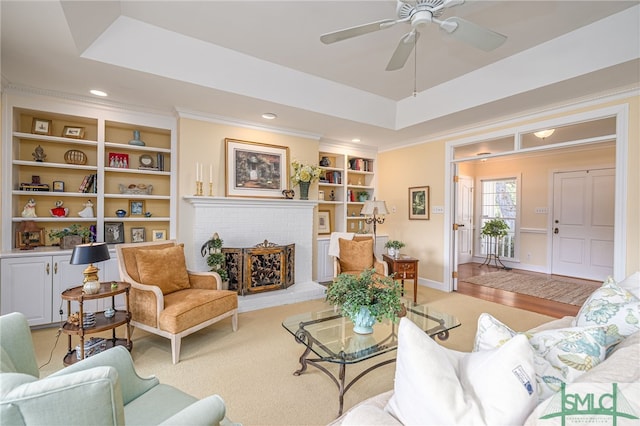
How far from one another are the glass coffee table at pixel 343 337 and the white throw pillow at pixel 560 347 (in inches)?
35.3

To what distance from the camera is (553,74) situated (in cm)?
292

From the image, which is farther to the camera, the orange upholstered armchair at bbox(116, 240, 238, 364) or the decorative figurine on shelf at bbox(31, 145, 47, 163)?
the decorative figurine on shelf at bbox(31, 145, 47, 163)

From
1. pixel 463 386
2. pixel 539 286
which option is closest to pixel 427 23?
pixel 463 386

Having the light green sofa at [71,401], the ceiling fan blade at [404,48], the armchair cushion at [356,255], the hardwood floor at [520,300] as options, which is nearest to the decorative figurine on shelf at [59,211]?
the light green sofa at [71,401]

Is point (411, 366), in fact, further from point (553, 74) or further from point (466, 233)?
point (466, 233)

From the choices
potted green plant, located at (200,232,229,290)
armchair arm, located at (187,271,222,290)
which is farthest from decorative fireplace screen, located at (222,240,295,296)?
armchair arm, located at (187,271,222,290)

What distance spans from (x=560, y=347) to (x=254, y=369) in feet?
6.73

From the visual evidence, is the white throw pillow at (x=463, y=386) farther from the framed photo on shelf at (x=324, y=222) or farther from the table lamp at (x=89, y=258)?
the framed photo on shelf at (x=324, y=222)

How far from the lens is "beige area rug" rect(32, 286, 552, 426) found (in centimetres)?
194

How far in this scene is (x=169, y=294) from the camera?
2.92 metres

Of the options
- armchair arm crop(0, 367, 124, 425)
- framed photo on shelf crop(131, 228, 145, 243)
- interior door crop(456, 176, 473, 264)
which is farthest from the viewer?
interior door crop(456, 176, 473, 264)

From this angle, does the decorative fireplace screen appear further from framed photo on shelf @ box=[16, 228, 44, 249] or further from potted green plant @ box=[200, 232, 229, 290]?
framed photo on shelf @ box=[16, 228, 44, 249]

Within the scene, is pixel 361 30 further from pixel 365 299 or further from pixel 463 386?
pixel 463 386

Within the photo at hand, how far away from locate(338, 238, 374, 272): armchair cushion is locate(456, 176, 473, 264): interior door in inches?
152
